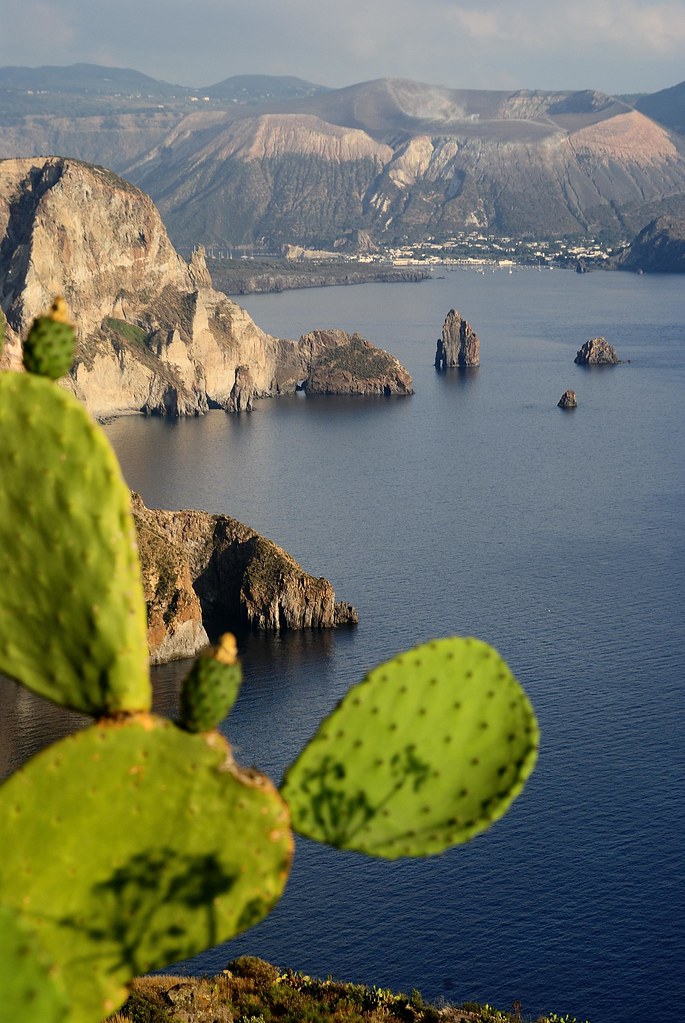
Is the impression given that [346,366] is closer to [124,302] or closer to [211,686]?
[124,302]

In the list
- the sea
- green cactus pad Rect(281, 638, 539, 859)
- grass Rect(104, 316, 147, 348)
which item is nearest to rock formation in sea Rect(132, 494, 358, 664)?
the sea

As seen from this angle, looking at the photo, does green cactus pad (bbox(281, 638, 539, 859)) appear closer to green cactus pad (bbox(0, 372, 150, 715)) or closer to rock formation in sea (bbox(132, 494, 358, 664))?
green cactus pad (bbox(0, 372, 150, 715))

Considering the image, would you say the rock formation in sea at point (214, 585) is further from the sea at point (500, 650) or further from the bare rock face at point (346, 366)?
the bare rock face at point (346, 366)

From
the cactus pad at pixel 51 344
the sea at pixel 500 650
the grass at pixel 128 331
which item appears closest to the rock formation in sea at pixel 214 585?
the sea at pixel 500 650

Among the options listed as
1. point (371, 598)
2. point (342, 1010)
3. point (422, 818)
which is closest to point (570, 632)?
point (371, 598)

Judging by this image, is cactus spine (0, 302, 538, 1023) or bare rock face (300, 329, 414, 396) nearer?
cactus spine (0, 302, 538, 1023)

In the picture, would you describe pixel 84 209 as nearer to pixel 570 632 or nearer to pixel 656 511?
pixel 656 511
